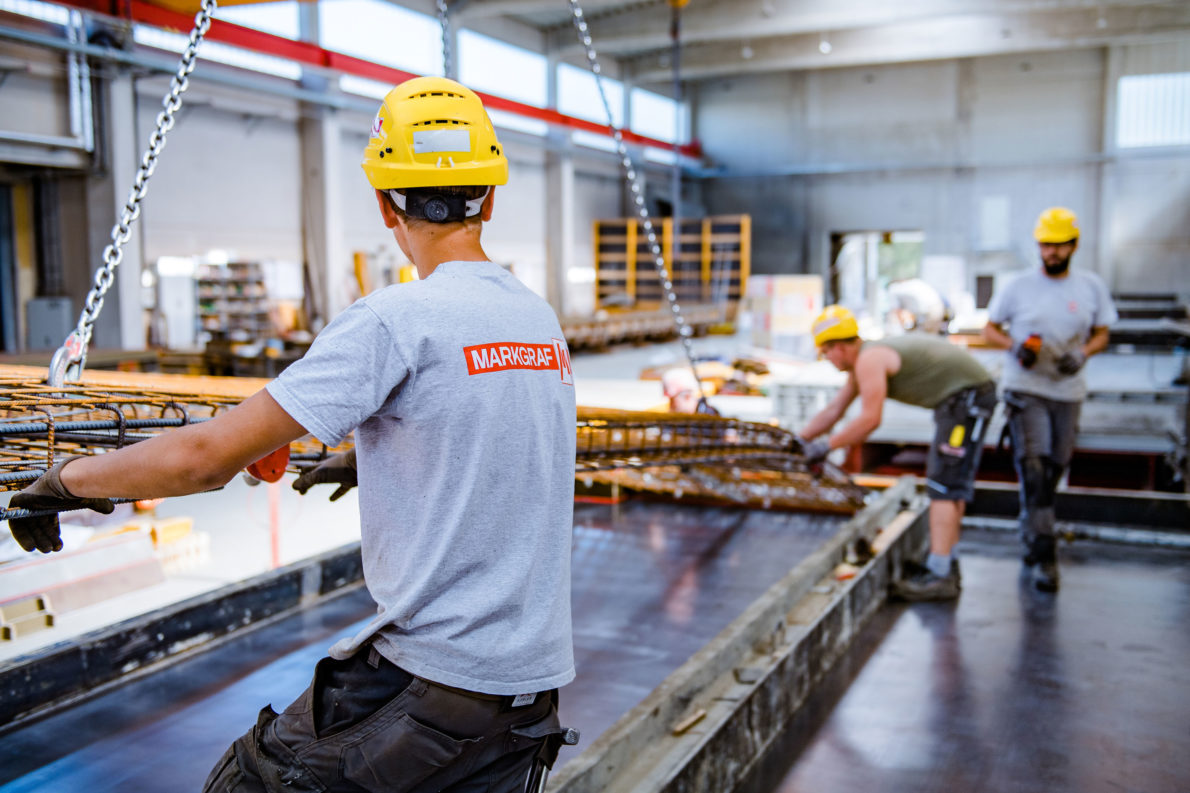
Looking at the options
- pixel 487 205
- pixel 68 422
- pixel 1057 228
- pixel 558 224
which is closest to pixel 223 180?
pixel 558 224

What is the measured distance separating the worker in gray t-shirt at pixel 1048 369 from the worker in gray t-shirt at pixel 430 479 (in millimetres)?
4225

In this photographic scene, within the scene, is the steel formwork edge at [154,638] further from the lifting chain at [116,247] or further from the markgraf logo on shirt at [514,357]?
the markgraf logo on shirt at [514,357]

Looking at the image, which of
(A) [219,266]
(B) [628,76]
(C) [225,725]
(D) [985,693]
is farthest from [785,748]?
(B) [628,76]

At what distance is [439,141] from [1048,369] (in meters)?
4.44

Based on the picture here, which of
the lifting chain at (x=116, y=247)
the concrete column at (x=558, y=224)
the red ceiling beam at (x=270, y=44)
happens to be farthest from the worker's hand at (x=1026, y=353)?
the concrete column at (x=558, y=224)

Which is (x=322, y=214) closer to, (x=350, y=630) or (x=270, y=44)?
(x=270, y=44)

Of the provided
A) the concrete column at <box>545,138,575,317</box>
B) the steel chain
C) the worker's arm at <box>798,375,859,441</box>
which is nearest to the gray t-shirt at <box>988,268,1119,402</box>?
the worker's arm at <box>798,375,859,441</box>

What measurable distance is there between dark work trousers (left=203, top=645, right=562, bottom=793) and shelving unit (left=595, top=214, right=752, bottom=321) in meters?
21.3

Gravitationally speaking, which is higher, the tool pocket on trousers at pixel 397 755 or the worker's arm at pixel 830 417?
the worker's arm at pixel 830 417

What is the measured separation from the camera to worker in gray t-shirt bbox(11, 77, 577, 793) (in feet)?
4.47

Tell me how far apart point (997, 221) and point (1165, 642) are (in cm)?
2241

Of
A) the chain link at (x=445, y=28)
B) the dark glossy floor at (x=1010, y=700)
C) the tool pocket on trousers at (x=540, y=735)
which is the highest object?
the chain link at (x=445, y=28)

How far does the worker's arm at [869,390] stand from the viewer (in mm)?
4719

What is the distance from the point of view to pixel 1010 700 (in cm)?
373
